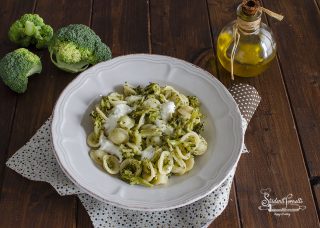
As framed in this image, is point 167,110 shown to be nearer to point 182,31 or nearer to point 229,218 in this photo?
point 229,218

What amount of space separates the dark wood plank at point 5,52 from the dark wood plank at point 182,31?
48 centimetres

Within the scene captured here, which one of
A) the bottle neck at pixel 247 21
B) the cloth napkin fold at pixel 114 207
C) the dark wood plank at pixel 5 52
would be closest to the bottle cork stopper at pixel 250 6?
the bottle neck at pixel 247 21

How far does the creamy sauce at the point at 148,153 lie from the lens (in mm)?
1135

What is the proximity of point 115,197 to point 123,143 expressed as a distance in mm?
161

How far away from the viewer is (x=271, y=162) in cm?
125

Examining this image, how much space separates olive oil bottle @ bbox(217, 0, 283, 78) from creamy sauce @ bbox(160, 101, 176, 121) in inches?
11.9

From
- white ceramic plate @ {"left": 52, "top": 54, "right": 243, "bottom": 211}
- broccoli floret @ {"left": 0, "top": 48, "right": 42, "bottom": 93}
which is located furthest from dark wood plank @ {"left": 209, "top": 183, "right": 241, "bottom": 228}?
broccoli floret @ {"left": 0, "top": 48, "right": 42, "bottom": 93}

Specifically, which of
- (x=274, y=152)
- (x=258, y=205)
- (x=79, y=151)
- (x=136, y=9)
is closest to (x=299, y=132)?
(x=274, y=152)

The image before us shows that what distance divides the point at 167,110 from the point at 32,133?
1.31ft

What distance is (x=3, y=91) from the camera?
1379mm

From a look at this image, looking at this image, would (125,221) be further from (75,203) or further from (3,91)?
(3,91)

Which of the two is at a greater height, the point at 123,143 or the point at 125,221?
the point at 123,143

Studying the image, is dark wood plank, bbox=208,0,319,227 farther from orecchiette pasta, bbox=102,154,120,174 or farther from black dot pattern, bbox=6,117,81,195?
black dot pattern, bbox=6,117,81,195

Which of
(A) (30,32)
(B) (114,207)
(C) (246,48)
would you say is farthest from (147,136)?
(A) (30,32)
